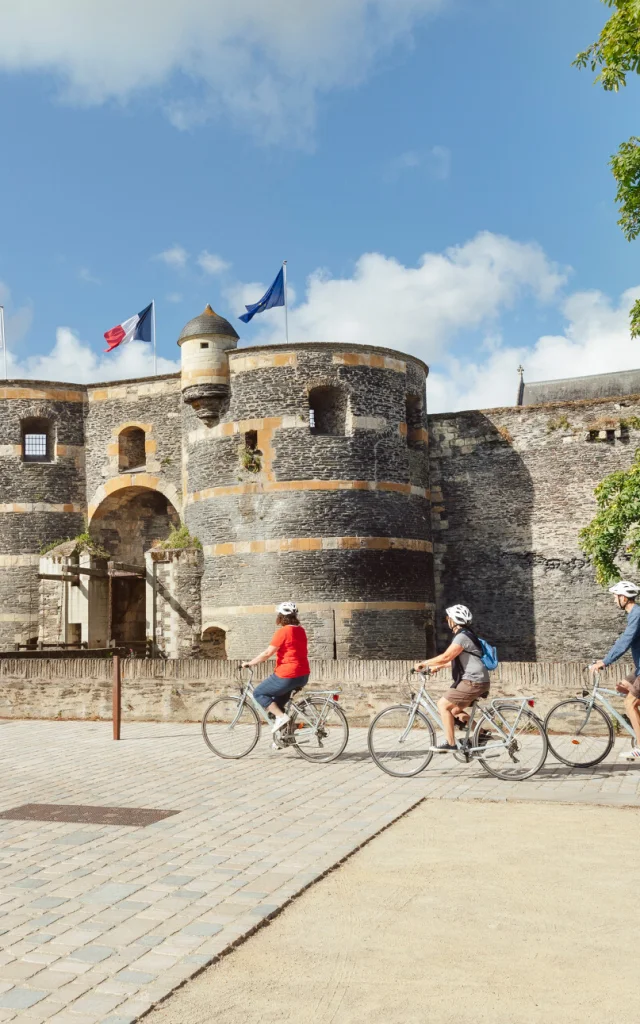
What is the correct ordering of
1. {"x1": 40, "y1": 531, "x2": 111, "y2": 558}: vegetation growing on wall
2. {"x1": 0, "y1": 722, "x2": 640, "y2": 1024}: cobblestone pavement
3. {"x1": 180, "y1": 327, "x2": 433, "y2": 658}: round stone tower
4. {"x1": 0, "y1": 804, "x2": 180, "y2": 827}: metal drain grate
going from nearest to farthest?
{"x1": 0, "y1": 722, "x2": 640, "y2": 1024}: cobblestone pavement → {"x1": 0, "y1": 804, "x2": 180, "y2": 827}: metal drain grate → {"x1": 180, "y1": 327, "x2": 433, "y2": 658}: round stone tower → {"x1": 40, "y1": 531, "x2": 111, "y2": 558}: vegetation growing on wall

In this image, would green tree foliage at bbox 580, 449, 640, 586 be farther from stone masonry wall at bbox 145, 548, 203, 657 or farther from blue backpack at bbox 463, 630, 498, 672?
stone masonry wall at bbox 145, 548, 203, 657

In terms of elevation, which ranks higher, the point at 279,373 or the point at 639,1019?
the point at 279,373

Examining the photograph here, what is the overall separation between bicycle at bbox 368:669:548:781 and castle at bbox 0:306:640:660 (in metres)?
13.6

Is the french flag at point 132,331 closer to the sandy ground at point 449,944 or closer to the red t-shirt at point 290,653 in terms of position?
the red t-shirt at point 290,653

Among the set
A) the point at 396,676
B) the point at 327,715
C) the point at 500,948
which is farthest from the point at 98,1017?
the point at 396,676

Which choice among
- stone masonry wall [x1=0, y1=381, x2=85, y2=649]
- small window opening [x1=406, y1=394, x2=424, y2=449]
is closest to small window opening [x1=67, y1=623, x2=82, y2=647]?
stone masonry wall [x1=0, y1=381, x2=85, y2=649]

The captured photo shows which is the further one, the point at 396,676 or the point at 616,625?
the point at 616,625

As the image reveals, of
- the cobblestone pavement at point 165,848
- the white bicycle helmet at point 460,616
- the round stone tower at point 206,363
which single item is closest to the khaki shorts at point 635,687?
the cobblestone pavement at point 165,848

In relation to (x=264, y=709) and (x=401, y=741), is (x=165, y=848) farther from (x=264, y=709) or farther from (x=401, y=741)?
(x=264, y=709)

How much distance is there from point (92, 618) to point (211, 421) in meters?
6.28

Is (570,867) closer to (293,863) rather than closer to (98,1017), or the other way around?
(293,863)

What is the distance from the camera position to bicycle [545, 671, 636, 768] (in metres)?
8.77

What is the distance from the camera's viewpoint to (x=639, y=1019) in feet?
11.3

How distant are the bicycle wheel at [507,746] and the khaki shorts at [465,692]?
0.65 ft
